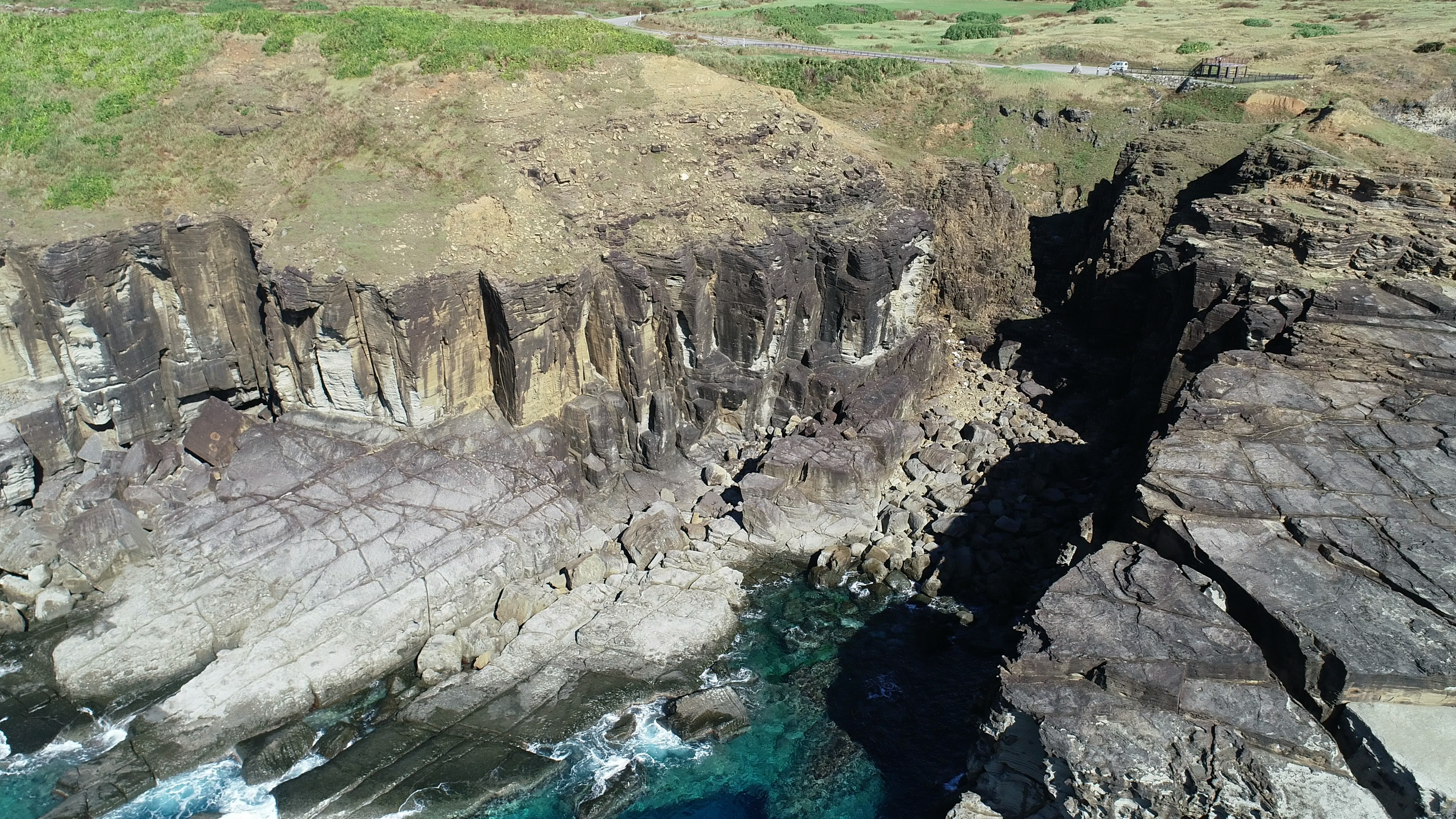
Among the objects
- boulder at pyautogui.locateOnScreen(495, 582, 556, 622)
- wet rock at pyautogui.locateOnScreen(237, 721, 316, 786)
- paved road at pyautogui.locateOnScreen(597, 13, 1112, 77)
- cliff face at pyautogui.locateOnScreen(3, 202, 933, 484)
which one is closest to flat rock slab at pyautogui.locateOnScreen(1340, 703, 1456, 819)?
cliff face at pyautogui.locateOnScreen(3, 202, 933, 484)

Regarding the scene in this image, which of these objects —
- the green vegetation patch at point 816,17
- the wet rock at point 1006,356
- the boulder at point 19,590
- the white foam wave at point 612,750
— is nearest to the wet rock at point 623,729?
the white foam wave at point 612,750

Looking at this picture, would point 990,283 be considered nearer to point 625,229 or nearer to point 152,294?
point 625,229

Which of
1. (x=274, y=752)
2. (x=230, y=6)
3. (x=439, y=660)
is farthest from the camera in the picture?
(x=230, y=6)

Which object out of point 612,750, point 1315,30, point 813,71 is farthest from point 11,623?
point 1315,30

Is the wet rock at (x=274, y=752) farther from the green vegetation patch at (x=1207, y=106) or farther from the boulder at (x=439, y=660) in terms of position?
the green vegetation patch at (x=1207, y=106)

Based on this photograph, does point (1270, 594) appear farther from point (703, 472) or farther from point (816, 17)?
point (816, 17)

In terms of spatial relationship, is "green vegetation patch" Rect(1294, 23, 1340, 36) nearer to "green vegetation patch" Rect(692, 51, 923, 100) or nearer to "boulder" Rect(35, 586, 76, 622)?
"green vegetation patch" Rect(692, 51, 923, 100)

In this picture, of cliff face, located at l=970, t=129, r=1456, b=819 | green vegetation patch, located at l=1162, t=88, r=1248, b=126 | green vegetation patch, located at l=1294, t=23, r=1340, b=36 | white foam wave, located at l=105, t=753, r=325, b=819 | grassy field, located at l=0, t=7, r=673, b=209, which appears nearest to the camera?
cliff face, located at l=970, t=129, r=1456, b=819

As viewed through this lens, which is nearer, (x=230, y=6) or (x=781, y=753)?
(x=781, y=753)
